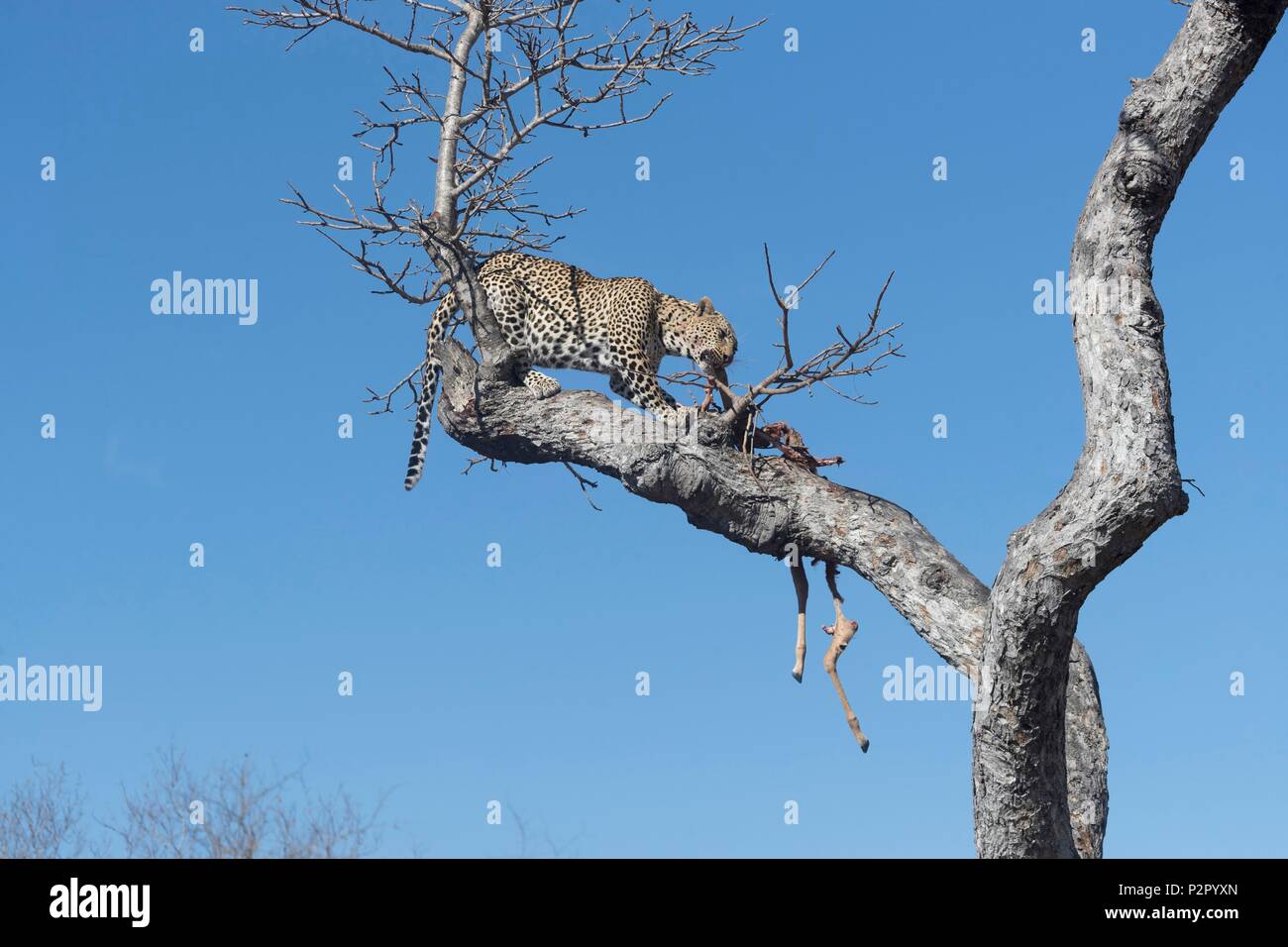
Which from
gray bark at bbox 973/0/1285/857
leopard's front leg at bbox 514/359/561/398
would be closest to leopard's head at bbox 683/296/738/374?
leopard's front leg at bbox 514/359/561/398

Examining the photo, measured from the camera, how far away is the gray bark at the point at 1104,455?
528cm

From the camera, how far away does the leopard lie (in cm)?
869

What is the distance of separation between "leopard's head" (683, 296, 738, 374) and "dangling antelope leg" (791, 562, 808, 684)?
113 inches

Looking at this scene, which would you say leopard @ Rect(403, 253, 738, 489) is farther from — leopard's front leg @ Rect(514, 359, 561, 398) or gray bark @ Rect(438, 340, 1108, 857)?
gray bark @ Rect(438, 340, 1108, 857)

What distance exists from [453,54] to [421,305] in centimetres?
167

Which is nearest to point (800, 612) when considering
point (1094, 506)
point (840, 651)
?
point (840, 651)

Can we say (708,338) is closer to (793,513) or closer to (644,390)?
(644,390)

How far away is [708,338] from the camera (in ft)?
32.9

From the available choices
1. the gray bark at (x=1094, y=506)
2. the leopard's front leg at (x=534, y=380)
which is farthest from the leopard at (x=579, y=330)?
the gray bark at (x=1094, y=506)

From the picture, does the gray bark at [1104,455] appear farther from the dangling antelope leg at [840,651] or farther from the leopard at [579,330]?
the leopard at [579,330]

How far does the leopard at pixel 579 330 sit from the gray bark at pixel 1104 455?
3328 mm

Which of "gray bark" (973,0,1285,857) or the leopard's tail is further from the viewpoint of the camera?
the leopard's tail
